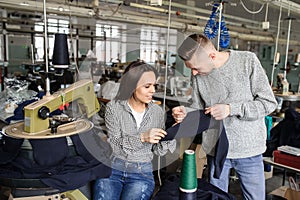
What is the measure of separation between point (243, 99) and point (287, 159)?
708 millimetres

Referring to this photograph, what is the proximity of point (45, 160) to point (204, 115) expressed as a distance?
26.2 inches

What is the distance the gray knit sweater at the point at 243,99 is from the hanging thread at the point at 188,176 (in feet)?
1.34

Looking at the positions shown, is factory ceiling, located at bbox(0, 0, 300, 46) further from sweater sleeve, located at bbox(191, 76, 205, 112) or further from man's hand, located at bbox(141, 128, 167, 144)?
man's hand, located at bbox(141, 128, 167, 144)

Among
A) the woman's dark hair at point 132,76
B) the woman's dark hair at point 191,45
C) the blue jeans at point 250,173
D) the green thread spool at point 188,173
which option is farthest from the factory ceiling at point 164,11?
the green thread spool at point 188,173

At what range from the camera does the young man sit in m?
1.28

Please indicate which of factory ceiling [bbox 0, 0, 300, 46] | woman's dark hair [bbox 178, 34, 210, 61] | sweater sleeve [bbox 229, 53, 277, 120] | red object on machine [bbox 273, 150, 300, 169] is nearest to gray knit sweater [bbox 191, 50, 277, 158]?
sweater sleeve [bbox 229, 53, 277, 120]

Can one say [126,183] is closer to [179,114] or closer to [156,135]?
[156,135]

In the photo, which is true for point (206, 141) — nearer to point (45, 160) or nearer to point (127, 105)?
point (127, 105)

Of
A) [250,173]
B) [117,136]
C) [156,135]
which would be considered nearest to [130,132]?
A: [117,136]

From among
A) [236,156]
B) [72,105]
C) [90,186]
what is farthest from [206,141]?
[72,105]

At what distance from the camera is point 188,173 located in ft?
3.04

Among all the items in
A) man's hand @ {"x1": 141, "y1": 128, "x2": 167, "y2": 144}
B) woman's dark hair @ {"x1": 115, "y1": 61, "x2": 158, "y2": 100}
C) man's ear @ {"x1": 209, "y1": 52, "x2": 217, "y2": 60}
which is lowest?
man's hand @ {"x1": 141, "y1": 128, "x2": 167, "y2": 144}

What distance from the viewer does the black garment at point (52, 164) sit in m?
1.08

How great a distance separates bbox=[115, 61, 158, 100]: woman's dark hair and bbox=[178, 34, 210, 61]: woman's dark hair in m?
0.24
